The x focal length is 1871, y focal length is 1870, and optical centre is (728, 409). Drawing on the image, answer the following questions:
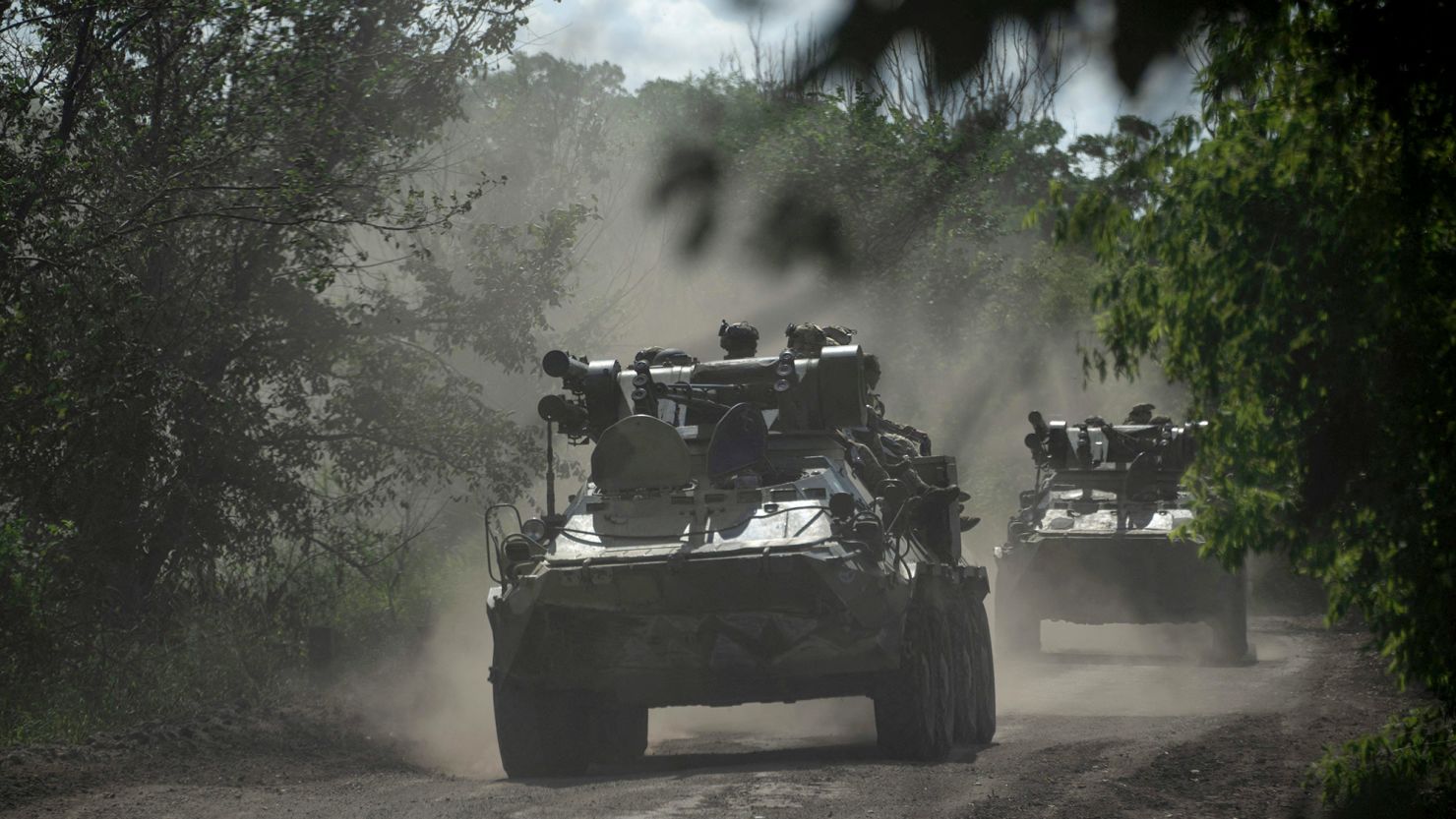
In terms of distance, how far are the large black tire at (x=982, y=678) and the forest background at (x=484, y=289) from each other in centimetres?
233

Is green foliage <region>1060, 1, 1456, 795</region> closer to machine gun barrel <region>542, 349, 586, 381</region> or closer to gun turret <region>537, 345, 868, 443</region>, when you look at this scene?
gun turret <region>537, 345, 868, 443</region>

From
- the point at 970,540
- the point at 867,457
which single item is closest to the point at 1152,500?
the point at 867,457

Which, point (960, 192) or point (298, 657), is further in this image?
point (960, 192)

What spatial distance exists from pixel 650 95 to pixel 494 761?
29322mm

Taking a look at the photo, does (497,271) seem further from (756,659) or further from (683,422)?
(756,659)

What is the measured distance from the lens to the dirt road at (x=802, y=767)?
895 cm

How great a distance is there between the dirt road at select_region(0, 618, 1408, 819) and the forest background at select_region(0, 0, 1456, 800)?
1037mm

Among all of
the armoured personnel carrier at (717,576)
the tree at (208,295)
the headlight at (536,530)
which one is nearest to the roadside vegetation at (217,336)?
the tree at (208,295)

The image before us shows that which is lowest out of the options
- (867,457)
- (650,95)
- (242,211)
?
(867,457)

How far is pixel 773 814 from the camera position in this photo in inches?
329

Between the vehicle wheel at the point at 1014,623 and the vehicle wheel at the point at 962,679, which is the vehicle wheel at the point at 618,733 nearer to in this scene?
the vehicle wheel at the point at 962,679

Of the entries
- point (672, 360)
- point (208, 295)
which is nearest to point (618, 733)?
point (672, 360)

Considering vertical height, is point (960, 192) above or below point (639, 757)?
above

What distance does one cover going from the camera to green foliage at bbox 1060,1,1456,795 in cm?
→ 730
